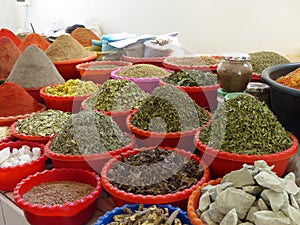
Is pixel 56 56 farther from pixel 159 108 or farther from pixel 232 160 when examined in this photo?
pixel 232 160

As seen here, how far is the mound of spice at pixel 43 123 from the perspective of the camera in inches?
42.3

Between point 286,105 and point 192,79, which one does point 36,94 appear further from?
point 286,105

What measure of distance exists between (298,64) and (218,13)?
1.38 meters

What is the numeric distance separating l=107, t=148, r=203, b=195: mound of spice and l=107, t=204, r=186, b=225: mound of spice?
6 cm

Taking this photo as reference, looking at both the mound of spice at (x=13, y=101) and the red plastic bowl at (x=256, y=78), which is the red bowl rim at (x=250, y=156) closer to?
the red plastic bowl at (x=256, y=78)

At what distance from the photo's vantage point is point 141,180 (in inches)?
31.3

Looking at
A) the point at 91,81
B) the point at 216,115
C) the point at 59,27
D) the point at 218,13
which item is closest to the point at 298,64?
the point at 216,115

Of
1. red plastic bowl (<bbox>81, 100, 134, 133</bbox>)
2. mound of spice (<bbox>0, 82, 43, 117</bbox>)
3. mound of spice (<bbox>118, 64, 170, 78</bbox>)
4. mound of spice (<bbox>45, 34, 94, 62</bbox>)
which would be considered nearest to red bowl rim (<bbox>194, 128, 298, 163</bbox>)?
red plastic bowl (<bbox>81, 100, 134, 133</bbox>)

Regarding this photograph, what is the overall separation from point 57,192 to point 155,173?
23 centimetres

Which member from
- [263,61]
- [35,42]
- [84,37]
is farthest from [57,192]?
[84,37]

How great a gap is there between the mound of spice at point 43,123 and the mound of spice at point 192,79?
1.21 ft

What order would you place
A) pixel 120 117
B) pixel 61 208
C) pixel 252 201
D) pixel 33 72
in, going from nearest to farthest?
pixel 252 201, pixel 61 208, pixel 120 117, pixel 33 72

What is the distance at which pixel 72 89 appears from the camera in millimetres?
1307

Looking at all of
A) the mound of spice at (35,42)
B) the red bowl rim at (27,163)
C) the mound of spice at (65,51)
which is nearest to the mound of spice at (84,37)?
the mound of spice at (35,42)
